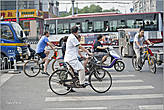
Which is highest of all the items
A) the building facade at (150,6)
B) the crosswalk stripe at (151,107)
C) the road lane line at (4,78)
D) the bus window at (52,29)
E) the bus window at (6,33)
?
the building facade at (150,6)

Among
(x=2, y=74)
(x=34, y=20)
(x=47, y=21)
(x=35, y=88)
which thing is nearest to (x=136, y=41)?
(x=35, y=88)

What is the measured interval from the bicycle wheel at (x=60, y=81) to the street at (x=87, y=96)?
160 millimetres

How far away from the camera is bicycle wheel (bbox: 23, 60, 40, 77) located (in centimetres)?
1070

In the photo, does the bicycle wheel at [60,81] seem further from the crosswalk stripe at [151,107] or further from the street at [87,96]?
the crosswalk stripe at [151,107]

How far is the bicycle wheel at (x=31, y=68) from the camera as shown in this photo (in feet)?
35.1

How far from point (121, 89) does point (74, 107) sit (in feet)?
7.92

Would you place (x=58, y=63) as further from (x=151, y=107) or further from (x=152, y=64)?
(x=151, y=107)

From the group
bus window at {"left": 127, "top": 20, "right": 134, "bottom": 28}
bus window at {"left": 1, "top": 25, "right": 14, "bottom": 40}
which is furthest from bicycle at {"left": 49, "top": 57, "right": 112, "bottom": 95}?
bus window at {"left": 127, "top": 20, "right": 134, "bottom": 28}

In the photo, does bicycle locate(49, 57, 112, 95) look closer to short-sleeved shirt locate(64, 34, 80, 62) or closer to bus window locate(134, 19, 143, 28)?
short-sleeved shirt locate(64, 34, 80, 62)

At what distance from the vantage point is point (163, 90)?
7.89 m

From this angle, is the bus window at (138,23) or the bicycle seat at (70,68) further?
the bus window at (138,23)

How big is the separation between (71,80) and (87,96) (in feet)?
2.02

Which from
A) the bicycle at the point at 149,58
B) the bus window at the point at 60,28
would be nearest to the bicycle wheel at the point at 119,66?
the bicycle at the point at 149,58

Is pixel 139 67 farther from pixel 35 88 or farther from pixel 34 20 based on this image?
pixel 34 20
